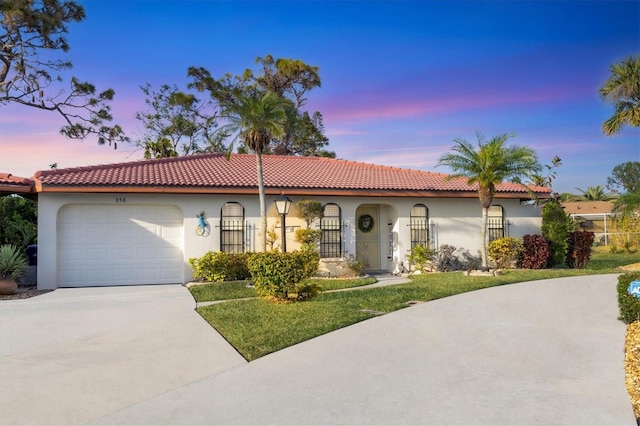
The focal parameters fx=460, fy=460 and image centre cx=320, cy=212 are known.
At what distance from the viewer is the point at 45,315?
356 inches

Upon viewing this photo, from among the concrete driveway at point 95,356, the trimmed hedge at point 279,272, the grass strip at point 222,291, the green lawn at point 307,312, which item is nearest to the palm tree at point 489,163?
the green lawn at point 307,312

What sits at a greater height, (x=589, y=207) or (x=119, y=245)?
(x=589, y=207)

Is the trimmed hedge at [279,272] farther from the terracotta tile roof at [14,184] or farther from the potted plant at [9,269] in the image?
the terracotta tile roof at [14,184]

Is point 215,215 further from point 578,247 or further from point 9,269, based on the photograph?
point 578,247

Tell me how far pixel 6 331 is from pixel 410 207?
1266cm

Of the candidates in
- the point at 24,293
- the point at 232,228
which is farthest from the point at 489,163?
the point at 24,293

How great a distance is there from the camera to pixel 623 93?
1927 cm

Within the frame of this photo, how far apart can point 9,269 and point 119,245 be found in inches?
113

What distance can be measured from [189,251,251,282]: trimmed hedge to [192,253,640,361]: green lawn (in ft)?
4.16

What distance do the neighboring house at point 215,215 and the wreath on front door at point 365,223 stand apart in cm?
4

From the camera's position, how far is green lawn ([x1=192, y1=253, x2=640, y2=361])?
6.66 m

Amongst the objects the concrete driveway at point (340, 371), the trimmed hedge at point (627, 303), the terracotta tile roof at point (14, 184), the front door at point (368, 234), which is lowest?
the concrete driveway at point (340, 371)

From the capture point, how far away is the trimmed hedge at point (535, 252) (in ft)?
53.1

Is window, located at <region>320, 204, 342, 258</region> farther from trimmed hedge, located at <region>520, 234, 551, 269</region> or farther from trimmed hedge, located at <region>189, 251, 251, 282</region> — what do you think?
trimmed hedge, located at <region>520, 234, 551, 269</region>
